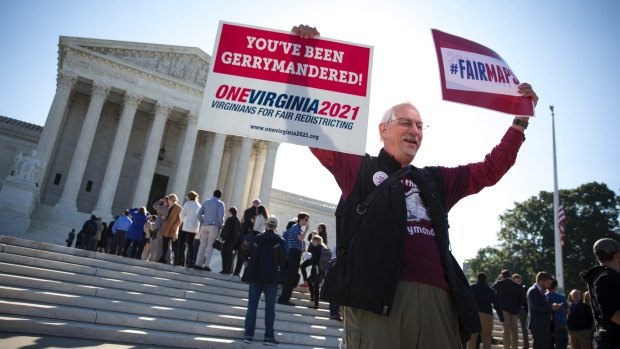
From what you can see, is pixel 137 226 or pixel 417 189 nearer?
pixel 417 189

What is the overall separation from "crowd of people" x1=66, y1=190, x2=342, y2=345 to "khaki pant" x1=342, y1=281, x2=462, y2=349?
574 centimetres

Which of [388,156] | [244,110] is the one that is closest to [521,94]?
[388,156]

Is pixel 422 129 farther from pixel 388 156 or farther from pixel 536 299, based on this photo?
pixel 536 299

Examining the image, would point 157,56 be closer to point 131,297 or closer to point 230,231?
point 230,231

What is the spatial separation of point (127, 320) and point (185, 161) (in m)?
25.5

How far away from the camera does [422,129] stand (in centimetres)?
273

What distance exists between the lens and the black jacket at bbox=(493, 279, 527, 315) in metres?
11.4

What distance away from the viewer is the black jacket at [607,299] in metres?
4.52

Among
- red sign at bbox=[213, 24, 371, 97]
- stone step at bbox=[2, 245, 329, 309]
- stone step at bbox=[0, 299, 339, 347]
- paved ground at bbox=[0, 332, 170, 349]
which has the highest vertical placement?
red sign at bbox=[213, 24, 371, 97]

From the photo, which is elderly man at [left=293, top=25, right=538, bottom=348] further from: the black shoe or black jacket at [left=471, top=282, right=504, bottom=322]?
black jacket at [left=471, top=282, right=504, bottom=322]

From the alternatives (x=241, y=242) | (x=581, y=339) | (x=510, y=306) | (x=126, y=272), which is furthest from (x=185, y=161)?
(x=581, y=339)

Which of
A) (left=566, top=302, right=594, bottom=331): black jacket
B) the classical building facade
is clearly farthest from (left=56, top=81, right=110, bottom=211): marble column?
(left=566, top=302, right=594, bottom=331): black jacket

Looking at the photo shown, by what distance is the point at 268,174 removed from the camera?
34688 mm

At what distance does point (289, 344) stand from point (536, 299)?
6203mm
